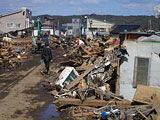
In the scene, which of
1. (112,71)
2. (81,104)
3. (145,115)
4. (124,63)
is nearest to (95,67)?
(112,71)

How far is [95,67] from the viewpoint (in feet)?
33.1

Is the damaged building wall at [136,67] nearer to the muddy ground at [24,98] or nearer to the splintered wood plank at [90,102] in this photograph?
the splintered wood plank at [90,102]

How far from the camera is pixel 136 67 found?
26.0 ft

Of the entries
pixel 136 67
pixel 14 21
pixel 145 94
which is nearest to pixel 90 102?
pixel 145 94

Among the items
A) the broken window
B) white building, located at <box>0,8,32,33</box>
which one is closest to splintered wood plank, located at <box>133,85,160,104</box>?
the broken window

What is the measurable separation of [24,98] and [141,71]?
4878 mm

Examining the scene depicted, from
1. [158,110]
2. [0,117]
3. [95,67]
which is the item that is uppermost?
[95,67]

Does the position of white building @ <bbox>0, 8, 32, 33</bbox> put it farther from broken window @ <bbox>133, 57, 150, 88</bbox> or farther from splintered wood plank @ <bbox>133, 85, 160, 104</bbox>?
splintered wood plank @ <bbox>133, 85, 160, 104</bbox>

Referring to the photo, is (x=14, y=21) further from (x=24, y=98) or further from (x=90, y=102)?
(x=90, y=102)

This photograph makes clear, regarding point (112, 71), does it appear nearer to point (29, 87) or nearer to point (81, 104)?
point (81, 104)

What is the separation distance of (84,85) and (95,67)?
134 centimetres

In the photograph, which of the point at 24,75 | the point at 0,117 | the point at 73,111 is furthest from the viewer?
the point at 24,75

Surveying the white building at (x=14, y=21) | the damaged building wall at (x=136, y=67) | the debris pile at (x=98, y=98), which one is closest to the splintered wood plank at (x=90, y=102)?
the debris pile at (x=98, y=98)

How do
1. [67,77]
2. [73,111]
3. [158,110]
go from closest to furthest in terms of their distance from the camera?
[158,110], [73,111], [67,77]
